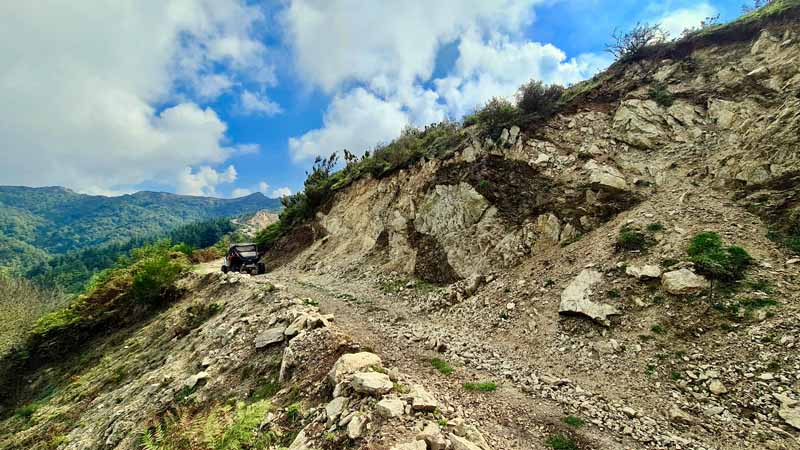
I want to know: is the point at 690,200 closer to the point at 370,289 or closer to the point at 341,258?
the point at 370,289

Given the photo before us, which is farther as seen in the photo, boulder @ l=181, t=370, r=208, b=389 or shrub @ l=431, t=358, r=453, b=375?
boulder @ l=181, t=370, r=208, b=389

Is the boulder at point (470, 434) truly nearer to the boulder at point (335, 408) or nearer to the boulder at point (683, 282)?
the boulder at point (335, 408)

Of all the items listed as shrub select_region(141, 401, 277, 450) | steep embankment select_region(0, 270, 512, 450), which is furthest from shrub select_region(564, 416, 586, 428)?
shrub select_region(141, 401, 277, 450)

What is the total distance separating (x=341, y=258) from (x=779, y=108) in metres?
21.0

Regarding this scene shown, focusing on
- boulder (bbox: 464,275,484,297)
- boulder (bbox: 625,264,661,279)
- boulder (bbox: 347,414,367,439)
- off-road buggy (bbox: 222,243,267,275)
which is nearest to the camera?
boulder (bbox: 347,414,367,439)

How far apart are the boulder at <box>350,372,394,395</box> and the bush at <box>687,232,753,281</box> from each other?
8783 millimetres

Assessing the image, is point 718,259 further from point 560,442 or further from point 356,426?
point 356,426

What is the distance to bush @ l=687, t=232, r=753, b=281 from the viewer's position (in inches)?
319

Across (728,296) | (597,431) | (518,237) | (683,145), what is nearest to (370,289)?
(518,237)

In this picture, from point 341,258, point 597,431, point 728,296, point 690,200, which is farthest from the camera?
point 341,258

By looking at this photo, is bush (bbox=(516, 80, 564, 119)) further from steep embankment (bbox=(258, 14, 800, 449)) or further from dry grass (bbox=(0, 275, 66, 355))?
dry grass (bbox=(0, 275, 66, 355))

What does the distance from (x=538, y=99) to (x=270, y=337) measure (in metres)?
17.3

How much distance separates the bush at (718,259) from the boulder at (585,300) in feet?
7.75

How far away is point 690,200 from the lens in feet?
35.9
